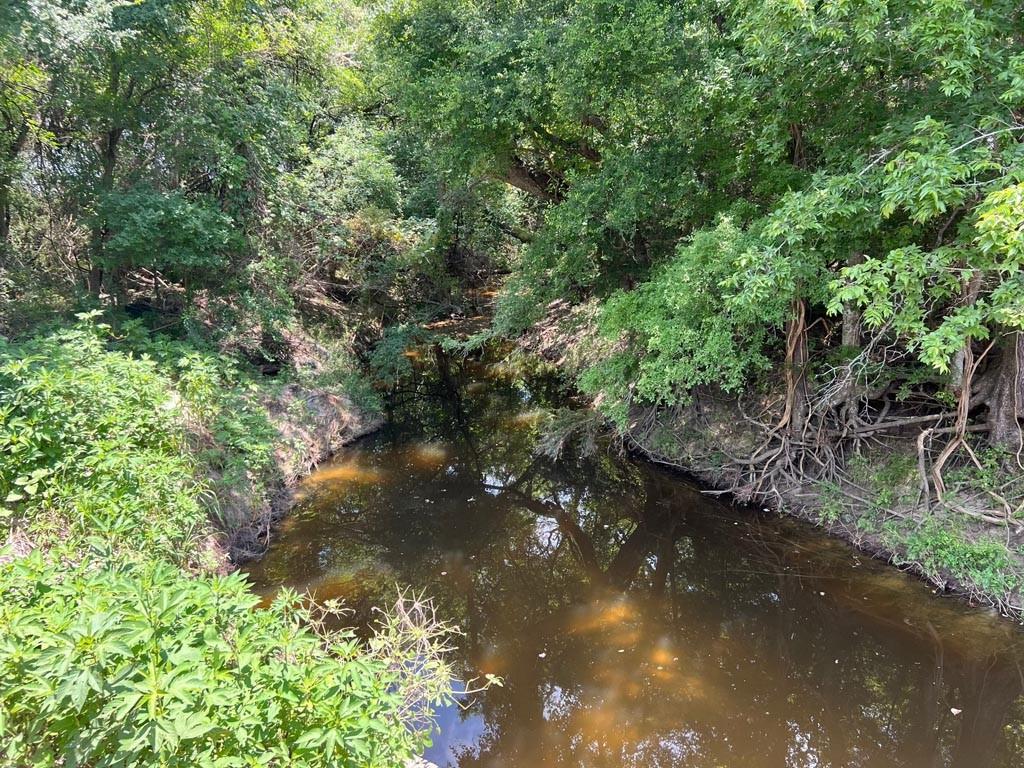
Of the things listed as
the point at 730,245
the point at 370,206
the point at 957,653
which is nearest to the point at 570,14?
the point at 730,245

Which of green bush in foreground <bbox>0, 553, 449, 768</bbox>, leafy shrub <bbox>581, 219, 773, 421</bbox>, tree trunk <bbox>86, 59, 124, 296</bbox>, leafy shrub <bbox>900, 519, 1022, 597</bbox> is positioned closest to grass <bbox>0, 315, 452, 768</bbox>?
green bush in foreground <bbox>0, 553, 449, 768</bbox>

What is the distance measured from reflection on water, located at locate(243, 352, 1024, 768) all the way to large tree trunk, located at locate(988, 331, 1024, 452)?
1.80 m

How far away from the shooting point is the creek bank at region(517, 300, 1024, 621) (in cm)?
522

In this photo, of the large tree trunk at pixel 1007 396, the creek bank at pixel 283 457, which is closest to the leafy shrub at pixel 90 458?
the creek bank at pixel 283 457

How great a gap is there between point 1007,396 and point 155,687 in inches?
285

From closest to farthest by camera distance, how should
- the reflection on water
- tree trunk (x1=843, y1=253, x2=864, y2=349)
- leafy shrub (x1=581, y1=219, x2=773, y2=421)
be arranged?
the reflection on water < leafy shrub (x1=581, y1=219, x2=773, y2=421) < tree trunk (x1=843, y1=253, x2=864, y2=349)

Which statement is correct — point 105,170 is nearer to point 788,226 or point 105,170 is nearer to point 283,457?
point 283,457

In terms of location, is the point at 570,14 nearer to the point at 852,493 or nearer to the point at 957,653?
the point at 852,493

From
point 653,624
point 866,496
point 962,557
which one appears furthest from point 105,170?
point 962,557

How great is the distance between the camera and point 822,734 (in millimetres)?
4145

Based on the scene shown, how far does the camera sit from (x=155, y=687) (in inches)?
66.2

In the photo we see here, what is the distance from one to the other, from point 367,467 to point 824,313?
22.4 ft

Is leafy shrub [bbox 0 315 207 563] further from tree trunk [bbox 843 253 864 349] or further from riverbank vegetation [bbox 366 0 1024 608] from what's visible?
tree trunk [bbox 843 253 864 349]

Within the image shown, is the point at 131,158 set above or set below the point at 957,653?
above
